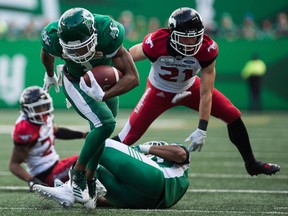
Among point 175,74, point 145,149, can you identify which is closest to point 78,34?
point 145,149

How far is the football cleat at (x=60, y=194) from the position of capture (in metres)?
4.78

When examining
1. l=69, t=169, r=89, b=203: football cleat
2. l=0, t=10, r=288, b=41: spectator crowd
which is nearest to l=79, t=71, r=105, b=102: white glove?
l=69, t=169, r=89, b=203: football cleat

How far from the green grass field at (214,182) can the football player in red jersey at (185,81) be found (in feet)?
1.35

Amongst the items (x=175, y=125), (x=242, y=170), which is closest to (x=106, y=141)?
(x=242, y=170)

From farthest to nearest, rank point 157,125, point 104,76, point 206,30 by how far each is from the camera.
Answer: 1. point 206,30
2. point 157,125
3. point 104,76

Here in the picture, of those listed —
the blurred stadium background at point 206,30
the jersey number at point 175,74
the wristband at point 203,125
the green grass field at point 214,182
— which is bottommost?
the blurred stadium background at point 206,30

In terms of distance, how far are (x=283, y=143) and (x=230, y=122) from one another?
3817 mm

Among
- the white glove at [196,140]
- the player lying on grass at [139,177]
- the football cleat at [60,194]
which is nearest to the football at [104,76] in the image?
the player lying on grass at [139,177]

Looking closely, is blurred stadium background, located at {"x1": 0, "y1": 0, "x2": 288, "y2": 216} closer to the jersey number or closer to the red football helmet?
the jersey number

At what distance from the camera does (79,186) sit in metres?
4.85

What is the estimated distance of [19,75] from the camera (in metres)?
15.9

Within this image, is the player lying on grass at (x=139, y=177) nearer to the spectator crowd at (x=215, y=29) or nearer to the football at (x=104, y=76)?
the football at (x=104, y=76)

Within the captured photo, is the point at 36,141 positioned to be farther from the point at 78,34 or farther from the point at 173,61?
the point at 78,34

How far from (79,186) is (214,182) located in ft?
6.64
